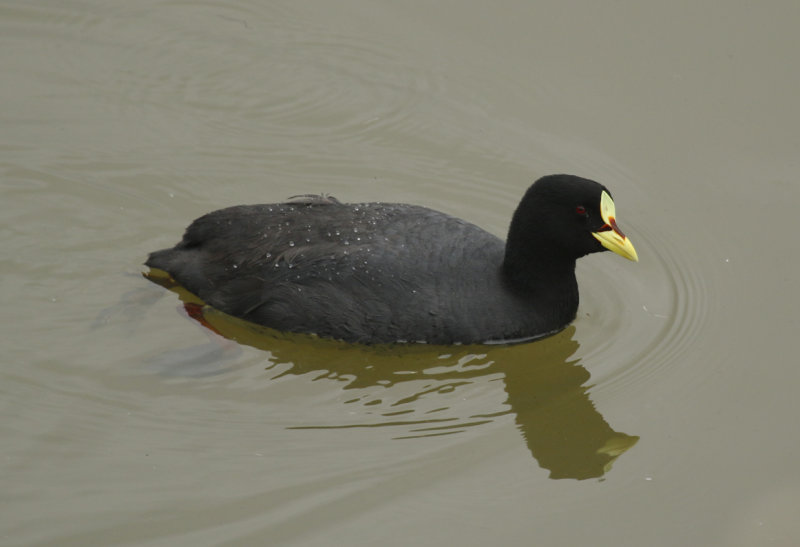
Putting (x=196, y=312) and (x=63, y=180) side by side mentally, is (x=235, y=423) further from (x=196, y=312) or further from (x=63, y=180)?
(x=63, y=180)

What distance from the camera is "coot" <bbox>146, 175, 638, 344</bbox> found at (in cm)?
816

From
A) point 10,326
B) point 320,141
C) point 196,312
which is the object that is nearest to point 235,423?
point 196,312

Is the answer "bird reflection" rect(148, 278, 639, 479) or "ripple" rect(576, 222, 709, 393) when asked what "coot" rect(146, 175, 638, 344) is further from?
"ripple" rect(576, 222, 709, 393)

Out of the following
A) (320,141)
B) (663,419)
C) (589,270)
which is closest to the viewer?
(663,419)

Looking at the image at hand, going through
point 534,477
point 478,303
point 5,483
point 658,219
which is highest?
point 658,219

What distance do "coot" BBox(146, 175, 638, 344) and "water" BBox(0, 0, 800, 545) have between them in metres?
0.25

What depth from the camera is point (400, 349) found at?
27.2 ft

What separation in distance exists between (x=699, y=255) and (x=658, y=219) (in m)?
0.51

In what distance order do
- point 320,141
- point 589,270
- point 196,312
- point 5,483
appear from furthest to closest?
point 320,141
point 589,270
point 196,312
point 5,483

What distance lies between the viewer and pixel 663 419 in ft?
25.9

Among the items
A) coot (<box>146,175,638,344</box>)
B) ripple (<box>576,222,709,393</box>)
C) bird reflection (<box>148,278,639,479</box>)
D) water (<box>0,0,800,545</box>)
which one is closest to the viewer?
water (<box>0,0,800,545</box>)

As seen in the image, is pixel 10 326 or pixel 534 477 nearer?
pixel 534 477

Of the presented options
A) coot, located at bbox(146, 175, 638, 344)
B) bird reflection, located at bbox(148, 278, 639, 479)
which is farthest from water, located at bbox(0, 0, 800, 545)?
coot, located at bbox(146, 175, 638, 344)

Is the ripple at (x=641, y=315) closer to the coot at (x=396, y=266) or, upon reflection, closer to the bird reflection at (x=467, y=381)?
the bird reflection at (x=467, y=381)
